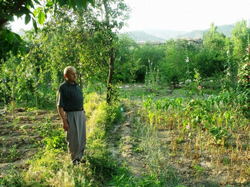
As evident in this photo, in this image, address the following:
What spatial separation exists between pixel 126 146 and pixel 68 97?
167cm

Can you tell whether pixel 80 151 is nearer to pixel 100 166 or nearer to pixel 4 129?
pixel 100 166

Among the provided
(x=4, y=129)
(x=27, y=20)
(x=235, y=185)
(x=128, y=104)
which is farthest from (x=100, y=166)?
(x=128, y=104)

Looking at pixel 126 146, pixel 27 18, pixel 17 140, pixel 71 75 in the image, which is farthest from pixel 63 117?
pixel 17 140

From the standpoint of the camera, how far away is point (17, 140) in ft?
17.3

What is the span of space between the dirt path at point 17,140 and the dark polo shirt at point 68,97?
1239mm

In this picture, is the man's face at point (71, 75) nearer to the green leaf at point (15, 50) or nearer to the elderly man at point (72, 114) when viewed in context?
the elderly man at point (72, 114)

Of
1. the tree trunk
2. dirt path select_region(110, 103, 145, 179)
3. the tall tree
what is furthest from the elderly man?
Answer: the tree trunk

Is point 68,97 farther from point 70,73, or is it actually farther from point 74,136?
point 74,136

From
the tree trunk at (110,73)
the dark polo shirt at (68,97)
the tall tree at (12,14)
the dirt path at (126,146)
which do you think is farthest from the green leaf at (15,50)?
the tree trunk at (110,73)

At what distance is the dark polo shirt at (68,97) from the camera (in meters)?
3.54

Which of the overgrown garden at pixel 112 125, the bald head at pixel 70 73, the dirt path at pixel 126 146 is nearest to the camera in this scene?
the overgrown garden at pixel 112 125

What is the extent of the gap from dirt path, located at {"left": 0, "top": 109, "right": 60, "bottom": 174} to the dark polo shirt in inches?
48.8

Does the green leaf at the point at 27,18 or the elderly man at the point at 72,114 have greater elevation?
the green leaf at the point at 27,18

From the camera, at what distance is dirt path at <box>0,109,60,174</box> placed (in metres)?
4.36
